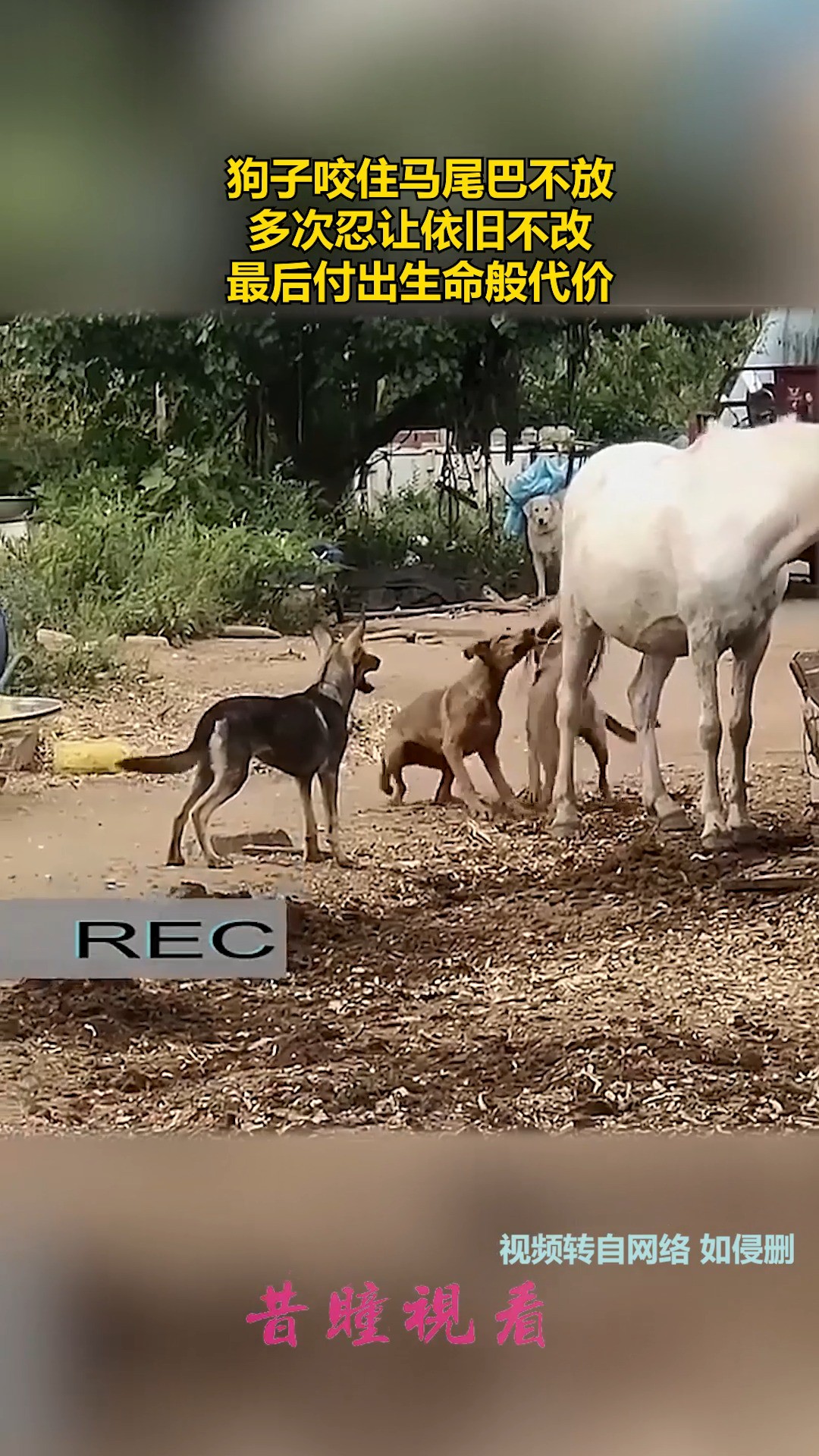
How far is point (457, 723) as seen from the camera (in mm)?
2023

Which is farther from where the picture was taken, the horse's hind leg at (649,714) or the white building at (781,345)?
the horse's hind leg at (649,714)

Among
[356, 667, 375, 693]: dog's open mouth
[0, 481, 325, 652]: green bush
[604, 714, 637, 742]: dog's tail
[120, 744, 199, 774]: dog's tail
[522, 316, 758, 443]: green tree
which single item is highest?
[522, 316, 758, 443]: green tree

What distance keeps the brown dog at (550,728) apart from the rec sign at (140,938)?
18.8 inches

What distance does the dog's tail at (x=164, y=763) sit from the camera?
2.02 metres

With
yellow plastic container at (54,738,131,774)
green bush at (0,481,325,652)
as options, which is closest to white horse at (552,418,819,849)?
green bush at (0,481,325,652)

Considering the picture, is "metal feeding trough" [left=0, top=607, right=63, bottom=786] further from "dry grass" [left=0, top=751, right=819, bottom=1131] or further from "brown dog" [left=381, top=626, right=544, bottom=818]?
"brown dog" [left=381, top=626, right=544, bottom=818]

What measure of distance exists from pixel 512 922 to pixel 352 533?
0.68 metres

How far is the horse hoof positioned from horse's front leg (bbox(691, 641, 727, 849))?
3cm

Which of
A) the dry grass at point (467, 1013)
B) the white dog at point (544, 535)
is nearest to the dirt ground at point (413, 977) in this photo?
the dry grass at point (467, 1013)

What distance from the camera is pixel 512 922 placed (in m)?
2.06

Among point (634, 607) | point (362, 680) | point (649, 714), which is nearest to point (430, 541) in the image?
point (362, 680)

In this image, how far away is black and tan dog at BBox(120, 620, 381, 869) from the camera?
79.0 inches

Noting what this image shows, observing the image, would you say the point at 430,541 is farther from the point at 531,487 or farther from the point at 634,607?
the point at 634,607

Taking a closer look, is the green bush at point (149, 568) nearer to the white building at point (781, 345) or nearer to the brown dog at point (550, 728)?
the brown dog at point (550, 728)
